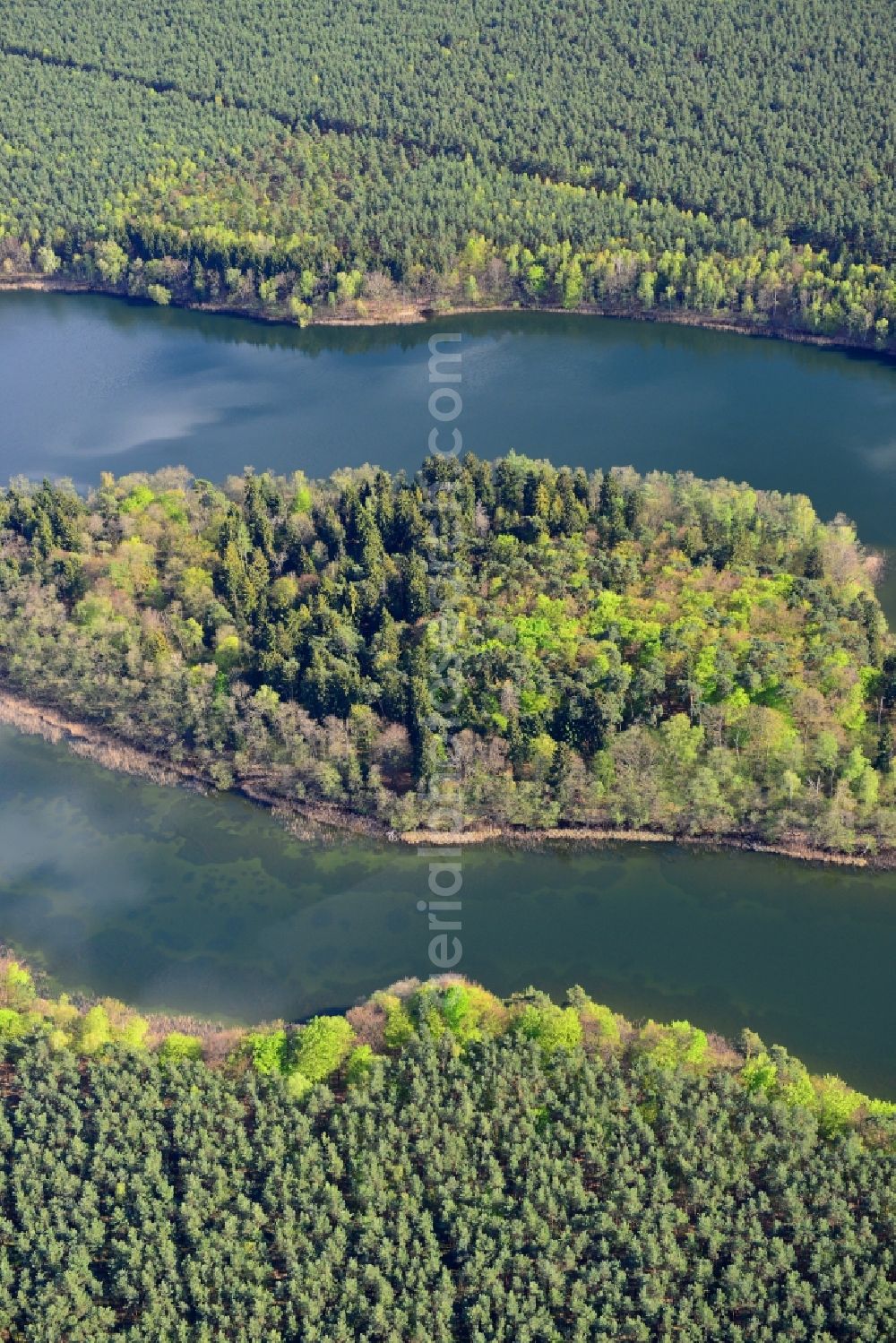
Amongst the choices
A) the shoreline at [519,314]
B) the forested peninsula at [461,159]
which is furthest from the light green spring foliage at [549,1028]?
the forested peninsula at [461,159]

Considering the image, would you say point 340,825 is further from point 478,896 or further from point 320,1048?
point 320,1048

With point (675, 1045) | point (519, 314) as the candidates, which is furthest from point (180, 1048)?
point (519, 314)

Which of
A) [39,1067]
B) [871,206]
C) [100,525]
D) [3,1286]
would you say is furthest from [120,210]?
[3,1286]

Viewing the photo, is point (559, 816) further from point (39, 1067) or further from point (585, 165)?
point (585, 165)

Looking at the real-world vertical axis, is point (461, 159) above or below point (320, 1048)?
above

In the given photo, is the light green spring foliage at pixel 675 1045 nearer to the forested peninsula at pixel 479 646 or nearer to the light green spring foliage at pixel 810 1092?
the light green spring foliage at pixel 810 1092

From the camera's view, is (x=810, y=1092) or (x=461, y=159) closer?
(x=810, y=1092)
